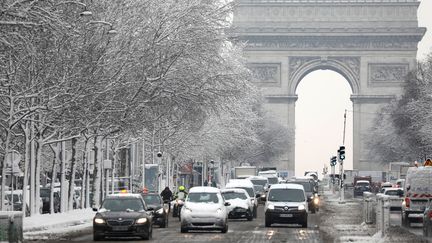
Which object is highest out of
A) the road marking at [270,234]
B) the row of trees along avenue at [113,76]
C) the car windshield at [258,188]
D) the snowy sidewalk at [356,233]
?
the row of trees along avenue at [113,76]

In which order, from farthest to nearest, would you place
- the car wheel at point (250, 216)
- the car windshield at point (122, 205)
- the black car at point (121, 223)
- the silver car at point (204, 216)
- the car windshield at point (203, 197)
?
the car wheel at point (250, 216) < the car windshield at point (203, 197) < the silver car at point (204, 216) < the car windshield at point (122, 205) < the black car at point (121, 223)

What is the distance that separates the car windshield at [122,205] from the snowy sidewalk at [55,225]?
2037 mm

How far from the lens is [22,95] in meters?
50.6

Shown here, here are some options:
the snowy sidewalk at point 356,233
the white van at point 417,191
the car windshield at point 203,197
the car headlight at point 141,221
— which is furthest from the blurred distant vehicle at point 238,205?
the car headlight at point 141,221

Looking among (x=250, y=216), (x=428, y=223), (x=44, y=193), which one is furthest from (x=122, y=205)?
(x=44, y=193)

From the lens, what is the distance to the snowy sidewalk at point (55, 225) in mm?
43844

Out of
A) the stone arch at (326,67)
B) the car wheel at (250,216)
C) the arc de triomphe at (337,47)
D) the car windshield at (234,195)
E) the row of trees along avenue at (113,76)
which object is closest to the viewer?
the row of trees along avenue at (113,76)

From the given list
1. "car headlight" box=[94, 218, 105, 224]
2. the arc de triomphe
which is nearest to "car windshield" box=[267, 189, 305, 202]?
"car headlight" box=[94, 218, 105, 224]

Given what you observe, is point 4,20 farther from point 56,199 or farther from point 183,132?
point 183,132

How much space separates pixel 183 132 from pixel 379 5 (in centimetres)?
7564

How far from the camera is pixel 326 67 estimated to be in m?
167

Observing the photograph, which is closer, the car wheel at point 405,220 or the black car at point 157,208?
the black car at point 157,208

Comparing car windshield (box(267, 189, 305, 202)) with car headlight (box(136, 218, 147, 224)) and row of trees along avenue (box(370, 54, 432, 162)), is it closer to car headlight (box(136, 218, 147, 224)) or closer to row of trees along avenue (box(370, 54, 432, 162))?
car headlight (box(136, 218, 147, 224))

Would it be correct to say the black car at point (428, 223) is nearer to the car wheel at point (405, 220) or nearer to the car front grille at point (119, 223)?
the car front grille at point (119, 223)
